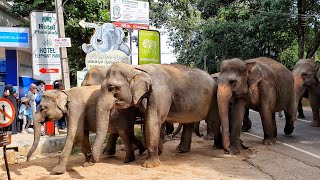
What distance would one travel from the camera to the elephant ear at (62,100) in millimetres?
8008

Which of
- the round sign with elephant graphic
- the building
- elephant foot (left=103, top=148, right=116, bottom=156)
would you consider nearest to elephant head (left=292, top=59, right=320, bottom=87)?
elephant foot (left=103, top=148, right=116, bottom=156)

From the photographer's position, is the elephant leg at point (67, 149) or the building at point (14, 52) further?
the building at point (14, 52)

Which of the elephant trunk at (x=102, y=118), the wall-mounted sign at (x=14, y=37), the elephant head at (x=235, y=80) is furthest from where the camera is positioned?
the wall-mounted sign at (x=14, y=37)

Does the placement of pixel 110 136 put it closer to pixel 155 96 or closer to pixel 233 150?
pixel 155 96

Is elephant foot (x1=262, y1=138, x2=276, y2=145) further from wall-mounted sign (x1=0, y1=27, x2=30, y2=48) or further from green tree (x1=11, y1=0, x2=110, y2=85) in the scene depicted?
wall-mounted sign (x1=0, y1=27, x2=30, y2=48)

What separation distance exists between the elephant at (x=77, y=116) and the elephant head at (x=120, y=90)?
0.69 m

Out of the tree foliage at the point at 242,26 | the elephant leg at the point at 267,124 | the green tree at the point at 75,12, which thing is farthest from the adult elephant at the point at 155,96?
the tree foliage at the point at 242,26

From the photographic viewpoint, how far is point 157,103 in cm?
802

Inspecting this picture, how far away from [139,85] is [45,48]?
5634 millimetres

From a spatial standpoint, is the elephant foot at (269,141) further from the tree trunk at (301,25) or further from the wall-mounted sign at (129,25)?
the tree trunk at (301,25)

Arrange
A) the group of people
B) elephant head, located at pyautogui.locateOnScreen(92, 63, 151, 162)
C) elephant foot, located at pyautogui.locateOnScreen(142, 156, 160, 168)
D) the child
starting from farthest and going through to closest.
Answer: the child → the group of people → elephant foot, located at pyautogui.locateOnScreen(142, 156, 160, 168) → elephant head, located at pyautogui.locateOnScreen(92, 63, 151, 162)

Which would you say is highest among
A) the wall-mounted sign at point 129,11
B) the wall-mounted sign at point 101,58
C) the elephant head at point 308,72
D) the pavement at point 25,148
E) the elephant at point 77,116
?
the wall-mounted sign at point 129,11

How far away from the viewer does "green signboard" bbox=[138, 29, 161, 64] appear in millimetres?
13773

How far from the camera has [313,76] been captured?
13656 millimetres
